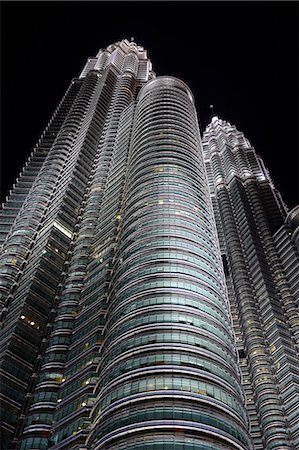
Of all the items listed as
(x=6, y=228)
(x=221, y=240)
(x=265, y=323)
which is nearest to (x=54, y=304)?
(x=6, y=228)

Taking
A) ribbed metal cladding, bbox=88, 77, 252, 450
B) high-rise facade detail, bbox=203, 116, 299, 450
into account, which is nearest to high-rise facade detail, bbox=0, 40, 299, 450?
ribbed metal cladding, bbox=88, 77, 252, 450

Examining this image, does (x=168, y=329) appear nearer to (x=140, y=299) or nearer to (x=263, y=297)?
(x=140, y=299)

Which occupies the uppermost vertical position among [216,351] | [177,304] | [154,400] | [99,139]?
[99,139]

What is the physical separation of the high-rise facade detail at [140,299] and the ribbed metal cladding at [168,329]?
0.22 meters

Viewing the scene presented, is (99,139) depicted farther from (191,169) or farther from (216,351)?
(216,351)

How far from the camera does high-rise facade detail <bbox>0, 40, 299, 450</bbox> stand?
2537 inches

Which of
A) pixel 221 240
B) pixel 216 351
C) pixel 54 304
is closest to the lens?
pixel 216 351

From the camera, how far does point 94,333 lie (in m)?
84.2

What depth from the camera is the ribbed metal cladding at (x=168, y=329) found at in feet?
196

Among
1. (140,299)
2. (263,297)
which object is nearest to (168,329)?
(140,299)

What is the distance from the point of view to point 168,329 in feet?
233

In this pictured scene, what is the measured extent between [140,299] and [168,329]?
7.19 metres

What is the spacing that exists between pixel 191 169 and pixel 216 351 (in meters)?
46.7

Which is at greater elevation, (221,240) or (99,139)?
(99,139)
